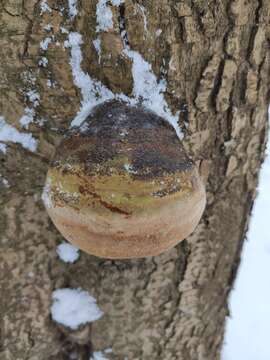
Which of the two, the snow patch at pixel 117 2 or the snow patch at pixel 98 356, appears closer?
the snow patch at pixel 117 2

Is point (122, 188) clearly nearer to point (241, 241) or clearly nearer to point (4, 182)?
point (4, 182)

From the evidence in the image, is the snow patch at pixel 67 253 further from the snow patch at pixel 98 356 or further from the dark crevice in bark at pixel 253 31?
the dark crevice in bark at pixel 253 31

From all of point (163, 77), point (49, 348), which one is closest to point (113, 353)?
point (49, 348)

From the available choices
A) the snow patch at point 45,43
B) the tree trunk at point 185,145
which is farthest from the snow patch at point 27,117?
the snow patch at point 45,43

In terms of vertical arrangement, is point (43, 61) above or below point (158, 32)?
below

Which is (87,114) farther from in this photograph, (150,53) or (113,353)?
(113,353)

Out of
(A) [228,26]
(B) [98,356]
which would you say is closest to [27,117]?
(A) [228,26]
